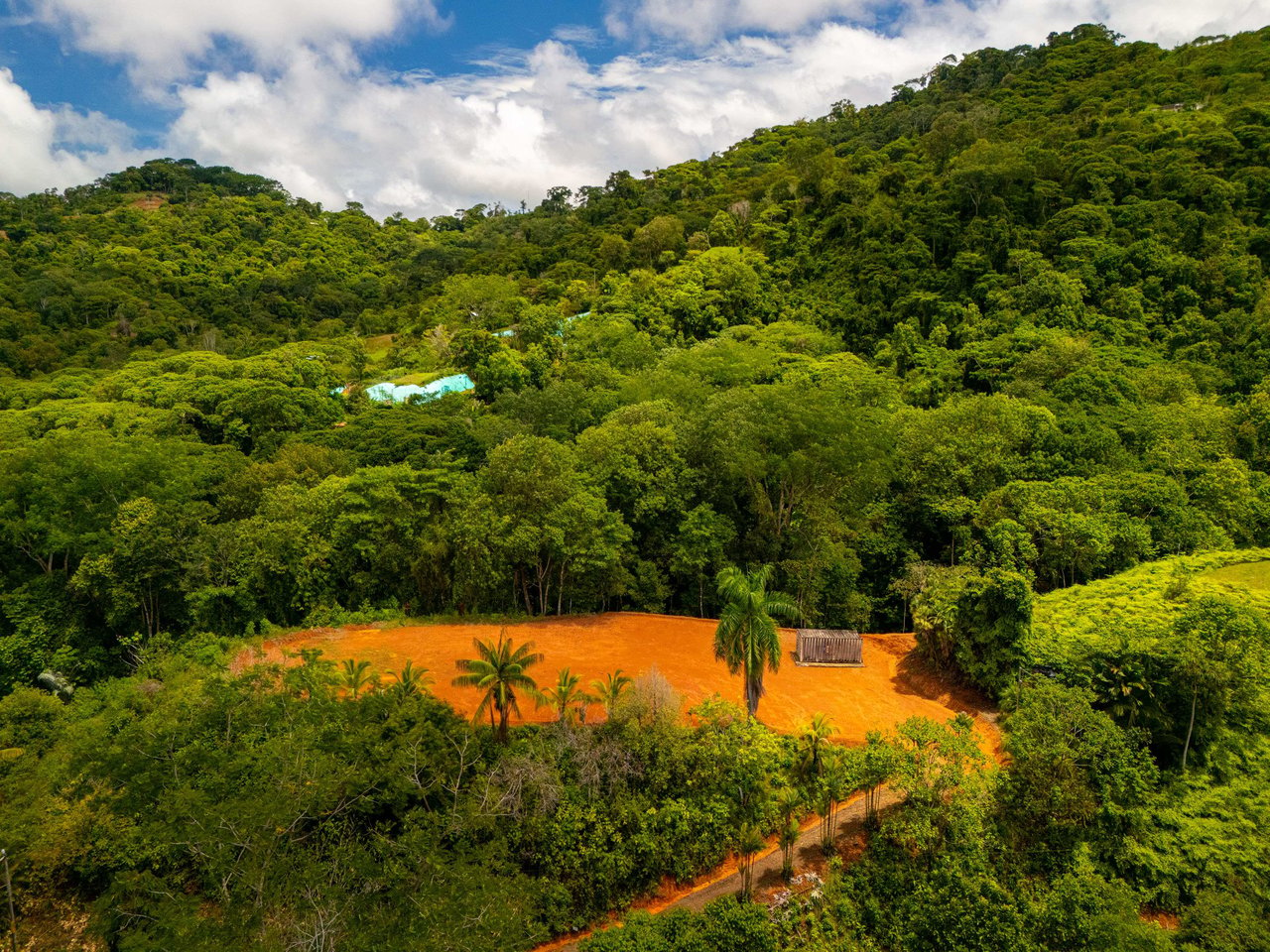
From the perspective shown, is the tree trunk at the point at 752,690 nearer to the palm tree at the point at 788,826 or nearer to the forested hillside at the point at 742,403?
the palm tree at the point at 788,826

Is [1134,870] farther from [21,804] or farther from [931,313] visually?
[931,313]

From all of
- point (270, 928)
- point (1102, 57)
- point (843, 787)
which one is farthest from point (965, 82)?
point (270, 928)

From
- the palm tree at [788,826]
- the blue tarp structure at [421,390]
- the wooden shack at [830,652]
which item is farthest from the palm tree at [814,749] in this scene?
the blue tarp structure at [421,390]

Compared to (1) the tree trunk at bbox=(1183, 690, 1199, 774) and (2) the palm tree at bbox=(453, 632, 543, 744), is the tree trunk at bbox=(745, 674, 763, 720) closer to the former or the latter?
(2) the palm tree at bbox=(453, 632, 543, 744)

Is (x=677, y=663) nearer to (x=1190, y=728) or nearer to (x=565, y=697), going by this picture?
(x=565, y=697)

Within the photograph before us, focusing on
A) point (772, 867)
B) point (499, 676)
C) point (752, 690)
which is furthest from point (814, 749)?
point (499, 676)

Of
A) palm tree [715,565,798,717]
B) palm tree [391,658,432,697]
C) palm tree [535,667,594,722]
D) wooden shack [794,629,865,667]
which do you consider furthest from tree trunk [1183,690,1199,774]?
palm tree [391,658,432,697]
